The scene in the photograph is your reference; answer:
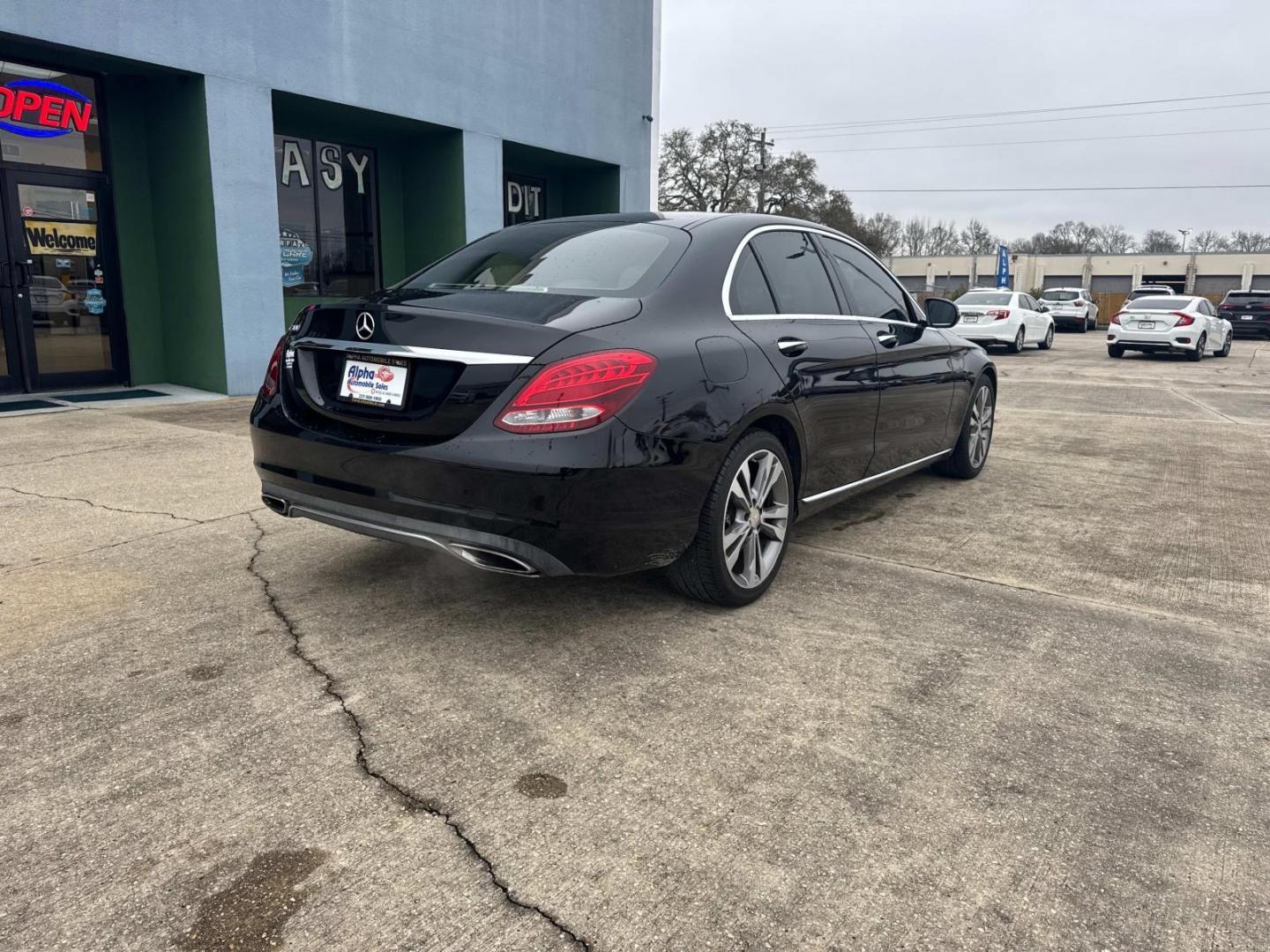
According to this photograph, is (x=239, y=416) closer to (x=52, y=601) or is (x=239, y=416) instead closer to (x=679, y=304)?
(x=52, y=601)

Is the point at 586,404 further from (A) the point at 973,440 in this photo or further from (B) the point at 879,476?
(A) the point at 973,440

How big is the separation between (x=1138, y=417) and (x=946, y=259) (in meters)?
84.5

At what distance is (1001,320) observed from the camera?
20375mm

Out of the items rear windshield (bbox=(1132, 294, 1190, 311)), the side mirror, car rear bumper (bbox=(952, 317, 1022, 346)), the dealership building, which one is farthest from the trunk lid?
rear windshield (bbox=(1132, 294, 1190, 311))

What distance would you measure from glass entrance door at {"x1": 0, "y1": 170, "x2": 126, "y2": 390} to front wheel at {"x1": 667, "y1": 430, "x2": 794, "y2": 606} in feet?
29.6

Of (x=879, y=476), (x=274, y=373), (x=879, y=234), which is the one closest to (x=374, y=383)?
(x=274, y=373)

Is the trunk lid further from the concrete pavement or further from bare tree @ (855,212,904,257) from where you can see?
bare tree @ (855,212,904,257)

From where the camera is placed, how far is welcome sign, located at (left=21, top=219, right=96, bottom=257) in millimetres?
9430

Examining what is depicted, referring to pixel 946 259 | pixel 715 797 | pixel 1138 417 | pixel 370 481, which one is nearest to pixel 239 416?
pixel 370 481

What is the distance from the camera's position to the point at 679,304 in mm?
3287

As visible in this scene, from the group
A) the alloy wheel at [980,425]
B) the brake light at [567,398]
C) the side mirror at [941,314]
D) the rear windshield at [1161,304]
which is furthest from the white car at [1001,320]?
the brake light at [567,398]

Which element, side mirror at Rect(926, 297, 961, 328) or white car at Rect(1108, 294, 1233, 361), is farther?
white car at Rect(1108, 294, 1233, 361)

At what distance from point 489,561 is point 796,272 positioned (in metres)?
2.06

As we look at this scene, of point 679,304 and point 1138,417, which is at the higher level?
point 679,304
